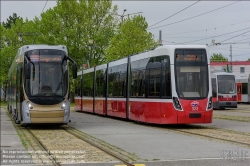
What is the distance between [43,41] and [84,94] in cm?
2081

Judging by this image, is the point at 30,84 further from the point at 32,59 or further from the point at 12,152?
the point at 12,152

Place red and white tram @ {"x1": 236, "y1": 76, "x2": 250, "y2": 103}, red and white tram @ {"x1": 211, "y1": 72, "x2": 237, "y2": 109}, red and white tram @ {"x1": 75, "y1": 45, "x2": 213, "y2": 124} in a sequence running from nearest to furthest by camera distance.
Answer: red and white tram @ {"x1": 75, "y1": 45, "x2": 213, "y2": 124} < red and white tram @ {"x1": 211, "y1": 72, "x2": 237, "y2": 109} < red and white tram @ {"x1": 236, "y1": 76, "x2": 250, "y2": 103}

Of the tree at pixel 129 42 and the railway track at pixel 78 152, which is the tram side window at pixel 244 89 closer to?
the tree at pixel 129 42

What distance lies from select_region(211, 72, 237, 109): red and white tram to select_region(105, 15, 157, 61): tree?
8.23 meters

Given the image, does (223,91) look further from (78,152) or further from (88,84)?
(78,152)

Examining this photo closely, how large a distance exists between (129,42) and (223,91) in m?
11.0

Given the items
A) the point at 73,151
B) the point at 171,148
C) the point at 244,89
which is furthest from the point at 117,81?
the point at 244,89

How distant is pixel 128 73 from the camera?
2455 centimetres

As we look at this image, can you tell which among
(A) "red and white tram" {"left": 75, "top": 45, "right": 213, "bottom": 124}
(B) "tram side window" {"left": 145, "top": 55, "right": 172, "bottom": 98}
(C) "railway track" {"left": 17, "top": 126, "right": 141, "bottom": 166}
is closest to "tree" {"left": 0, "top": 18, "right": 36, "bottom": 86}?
(A) "red and white tram" {"left": 75, "top": 45, "right": 213, "bottom": 124}

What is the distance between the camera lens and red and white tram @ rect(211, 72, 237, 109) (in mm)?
40344

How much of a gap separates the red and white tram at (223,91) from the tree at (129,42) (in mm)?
8233

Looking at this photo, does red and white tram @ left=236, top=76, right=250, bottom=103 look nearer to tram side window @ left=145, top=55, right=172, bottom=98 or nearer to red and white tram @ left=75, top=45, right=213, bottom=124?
red and white tram @ left=75, top=45, right=213, bottom=124

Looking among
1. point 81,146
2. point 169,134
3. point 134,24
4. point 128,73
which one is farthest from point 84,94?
point 81,146

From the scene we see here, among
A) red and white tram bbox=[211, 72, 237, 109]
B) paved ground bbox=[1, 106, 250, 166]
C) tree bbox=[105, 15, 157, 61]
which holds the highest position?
tree bbox=[105, 15, 157, 61]
